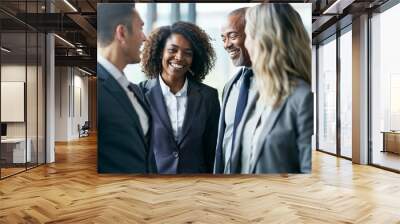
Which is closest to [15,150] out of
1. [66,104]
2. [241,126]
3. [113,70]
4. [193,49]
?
[113,70]

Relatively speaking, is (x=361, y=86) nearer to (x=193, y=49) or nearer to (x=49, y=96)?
(x=193, y=49)

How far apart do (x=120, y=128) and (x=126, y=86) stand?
2.17ft

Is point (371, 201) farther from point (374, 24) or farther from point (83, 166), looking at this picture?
point (83, 166)

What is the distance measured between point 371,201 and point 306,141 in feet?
4.97

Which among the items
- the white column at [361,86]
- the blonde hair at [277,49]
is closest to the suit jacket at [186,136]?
the blonde hair at [277,49]

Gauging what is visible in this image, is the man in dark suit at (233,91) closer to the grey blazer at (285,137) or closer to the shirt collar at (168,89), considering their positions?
the grey blazer at (285,137)

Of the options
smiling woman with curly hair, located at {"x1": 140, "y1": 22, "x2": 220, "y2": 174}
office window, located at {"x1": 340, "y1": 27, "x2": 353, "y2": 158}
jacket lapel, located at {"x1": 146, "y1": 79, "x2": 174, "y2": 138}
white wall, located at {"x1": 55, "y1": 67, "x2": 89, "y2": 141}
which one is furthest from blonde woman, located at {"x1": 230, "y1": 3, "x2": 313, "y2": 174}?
white wall, located at {"x1": 55, "y1": 67, "x2": 89, "y2": 141}

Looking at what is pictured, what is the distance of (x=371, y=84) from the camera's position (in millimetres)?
8180

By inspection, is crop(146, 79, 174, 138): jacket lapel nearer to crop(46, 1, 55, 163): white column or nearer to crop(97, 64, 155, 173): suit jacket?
crop(97, 64, 155, 173): suit jacket

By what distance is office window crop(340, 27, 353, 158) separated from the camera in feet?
29.8

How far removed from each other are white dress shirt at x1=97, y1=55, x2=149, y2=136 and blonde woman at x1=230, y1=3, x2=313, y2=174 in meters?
1.46

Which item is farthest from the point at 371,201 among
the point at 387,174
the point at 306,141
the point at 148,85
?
the point at 148,85

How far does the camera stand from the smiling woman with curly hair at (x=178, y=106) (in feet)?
20.0

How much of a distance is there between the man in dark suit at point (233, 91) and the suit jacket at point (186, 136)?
117mm
